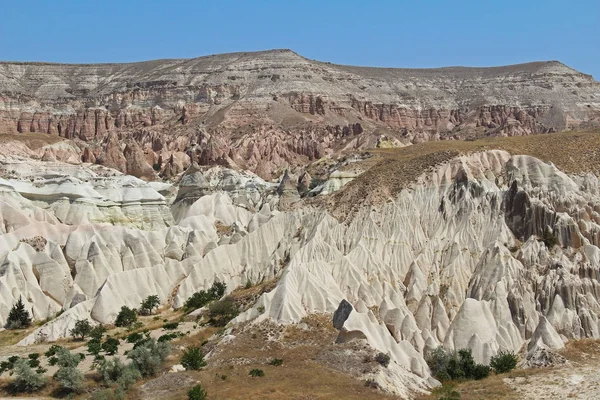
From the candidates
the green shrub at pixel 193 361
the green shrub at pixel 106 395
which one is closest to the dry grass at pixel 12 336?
the green shrub at pixel 193 361

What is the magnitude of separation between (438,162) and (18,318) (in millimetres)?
35135

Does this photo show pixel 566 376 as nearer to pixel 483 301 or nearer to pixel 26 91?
pixel 483 301

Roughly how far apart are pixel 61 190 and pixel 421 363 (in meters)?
47.7

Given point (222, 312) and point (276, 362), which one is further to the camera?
point (222, 312)

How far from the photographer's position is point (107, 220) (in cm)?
7700

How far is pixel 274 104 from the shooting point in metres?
158

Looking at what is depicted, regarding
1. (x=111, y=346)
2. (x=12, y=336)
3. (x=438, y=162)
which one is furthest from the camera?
(x=438, y=162)

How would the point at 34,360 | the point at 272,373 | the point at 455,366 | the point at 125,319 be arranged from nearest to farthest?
the point at 272,373 < the point at 455,366 < the point at 34,360 < the point at 125,319

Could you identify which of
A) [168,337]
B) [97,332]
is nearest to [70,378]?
[168,337]

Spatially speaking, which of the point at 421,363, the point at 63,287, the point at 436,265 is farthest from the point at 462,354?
the point at 63,287

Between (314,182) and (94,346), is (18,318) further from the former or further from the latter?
(314,182)

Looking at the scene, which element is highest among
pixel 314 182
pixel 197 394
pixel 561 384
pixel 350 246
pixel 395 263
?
pixel 314 182

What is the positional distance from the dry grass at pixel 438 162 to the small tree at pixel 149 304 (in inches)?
632

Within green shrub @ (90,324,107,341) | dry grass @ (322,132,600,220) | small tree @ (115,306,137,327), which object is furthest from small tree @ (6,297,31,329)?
dry grass @ (322,132,600,220)
